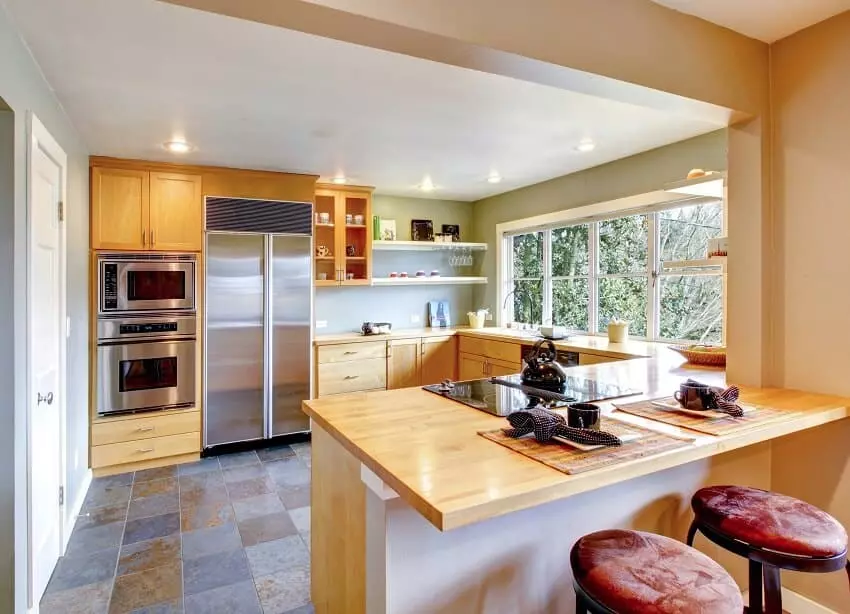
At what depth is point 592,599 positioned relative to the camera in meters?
1.15

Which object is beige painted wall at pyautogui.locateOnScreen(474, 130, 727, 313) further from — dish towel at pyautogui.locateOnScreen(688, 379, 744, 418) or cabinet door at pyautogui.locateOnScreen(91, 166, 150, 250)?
cabinet door at pyautogui.locateOnScreen(91, 166, 150, 250)

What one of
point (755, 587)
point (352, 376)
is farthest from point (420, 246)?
point (755, 587)

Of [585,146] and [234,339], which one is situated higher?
[585,146]

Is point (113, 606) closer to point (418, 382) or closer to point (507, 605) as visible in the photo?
point (507, 605)

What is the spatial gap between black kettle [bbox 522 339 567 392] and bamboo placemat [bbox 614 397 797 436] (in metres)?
0.33

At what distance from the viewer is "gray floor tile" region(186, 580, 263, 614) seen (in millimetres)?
2119

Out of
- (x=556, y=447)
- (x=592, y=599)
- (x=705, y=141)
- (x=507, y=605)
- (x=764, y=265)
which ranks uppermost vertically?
(x=705, y=141)

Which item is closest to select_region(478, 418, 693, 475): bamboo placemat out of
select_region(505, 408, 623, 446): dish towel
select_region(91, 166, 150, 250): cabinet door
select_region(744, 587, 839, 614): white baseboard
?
select_region(505, 408, 623, 446): dish towel

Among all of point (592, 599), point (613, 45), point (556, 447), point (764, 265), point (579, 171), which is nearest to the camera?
point (592, 599)

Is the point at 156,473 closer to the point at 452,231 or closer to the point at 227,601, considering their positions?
the point at 227,601

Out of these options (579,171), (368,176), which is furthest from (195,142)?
(579,171)

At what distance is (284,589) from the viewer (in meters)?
2.27

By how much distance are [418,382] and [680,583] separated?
389cm

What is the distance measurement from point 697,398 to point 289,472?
118 inches
